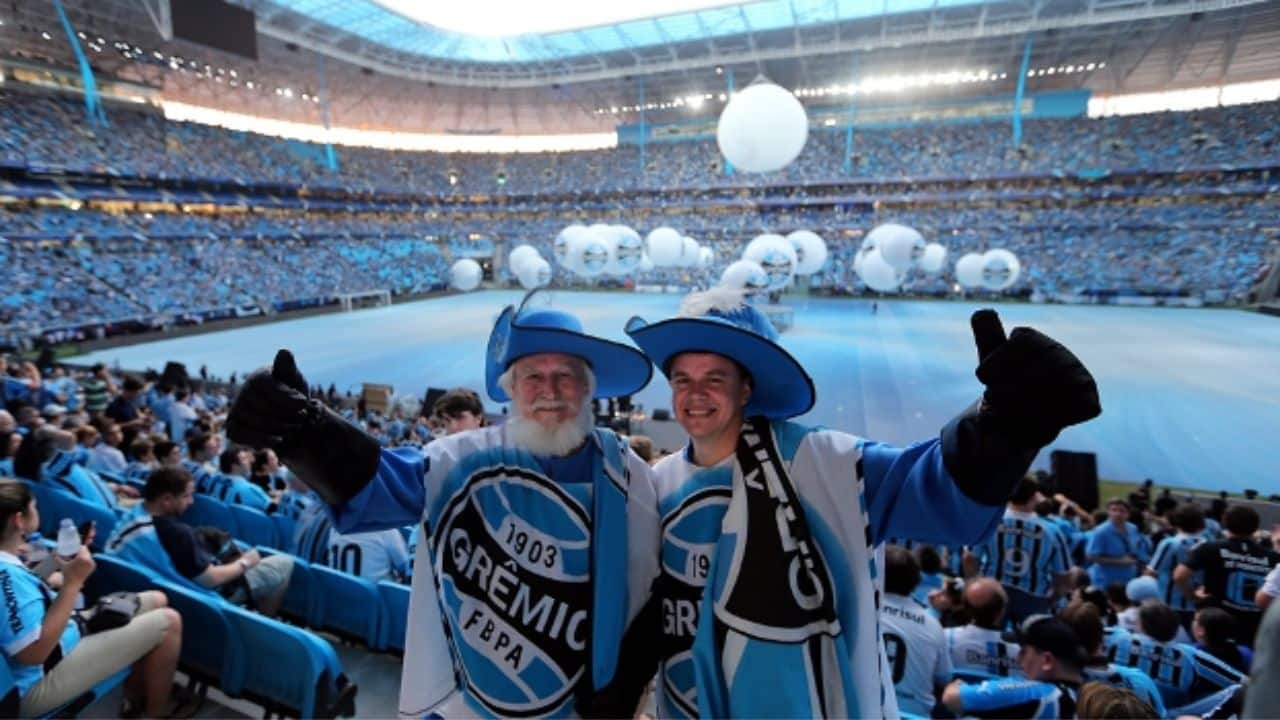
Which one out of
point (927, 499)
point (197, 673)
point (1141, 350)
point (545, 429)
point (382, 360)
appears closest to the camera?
point (927, 499)

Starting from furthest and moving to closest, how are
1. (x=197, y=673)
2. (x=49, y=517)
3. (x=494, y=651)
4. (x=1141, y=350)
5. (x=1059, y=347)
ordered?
(x=1141, y=350) → (x=49, y=517) → (x=197, y=673) → (x=494, y=651) → (x=1059, y=347)

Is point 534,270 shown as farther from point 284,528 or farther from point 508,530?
point 508,530

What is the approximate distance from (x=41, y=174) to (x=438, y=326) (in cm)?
1608

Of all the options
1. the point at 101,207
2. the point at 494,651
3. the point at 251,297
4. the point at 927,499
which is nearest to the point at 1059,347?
the point at 927,499

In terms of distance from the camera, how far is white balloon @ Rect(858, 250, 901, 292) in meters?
11.9

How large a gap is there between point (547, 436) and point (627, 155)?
40.1 m

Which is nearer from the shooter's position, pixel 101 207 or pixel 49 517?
pixel 49 517

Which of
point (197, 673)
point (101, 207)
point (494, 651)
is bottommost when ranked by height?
point (197, 673)

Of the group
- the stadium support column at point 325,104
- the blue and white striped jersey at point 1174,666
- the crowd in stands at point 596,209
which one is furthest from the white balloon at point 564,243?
the stadium support column at point 325,104

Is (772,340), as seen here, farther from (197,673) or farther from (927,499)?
(197,673)

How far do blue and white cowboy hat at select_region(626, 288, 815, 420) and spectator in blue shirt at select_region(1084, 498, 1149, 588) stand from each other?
478cm

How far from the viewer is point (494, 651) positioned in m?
1.38

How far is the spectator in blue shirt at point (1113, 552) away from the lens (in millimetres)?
4680

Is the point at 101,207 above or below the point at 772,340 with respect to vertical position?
above
